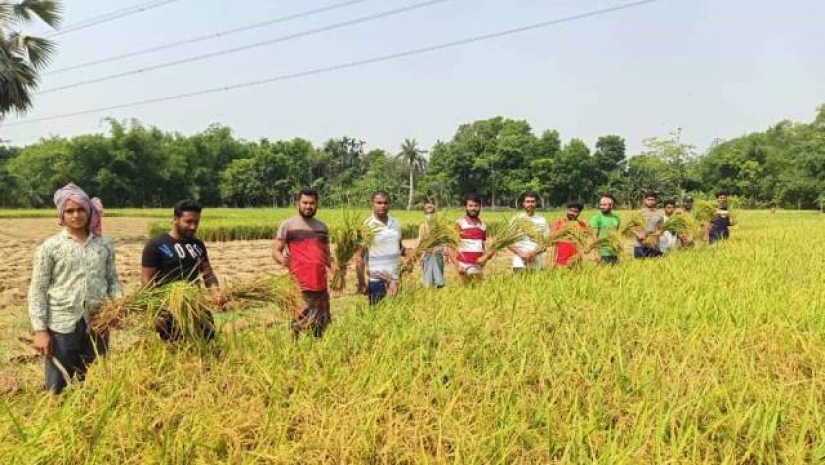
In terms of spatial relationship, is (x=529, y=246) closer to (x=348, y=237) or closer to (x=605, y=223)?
(x=605, y=223)

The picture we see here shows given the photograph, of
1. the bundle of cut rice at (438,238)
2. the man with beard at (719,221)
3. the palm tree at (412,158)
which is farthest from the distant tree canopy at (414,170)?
the bundle of cut rice at (438,238)

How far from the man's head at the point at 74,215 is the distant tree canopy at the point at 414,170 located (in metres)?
45.6

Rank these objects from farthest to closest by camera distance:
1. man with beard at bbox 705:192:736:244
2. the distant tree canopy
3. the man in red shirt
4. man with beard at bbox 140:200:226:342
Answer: the distant tree canopy
man with beard at bbox 705:192:736:244
the man in red shirt
man with beard at bbox 140:200:226:342

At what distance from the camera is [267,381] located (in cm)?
251

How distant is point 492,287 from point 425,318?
4.75 feet

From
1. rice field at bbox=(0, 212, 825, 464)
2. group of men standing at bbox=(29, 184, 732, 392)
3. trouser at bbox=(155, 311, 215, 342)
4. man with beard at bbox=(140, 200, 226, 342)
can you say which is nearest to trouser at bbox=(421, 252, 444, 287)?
group of men standing at bbox=(29, 184, 732, 392)

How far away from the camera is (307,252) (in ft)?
13.4

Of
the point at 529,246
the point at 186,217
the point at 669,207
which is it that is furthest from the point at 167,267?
the point at 669,207

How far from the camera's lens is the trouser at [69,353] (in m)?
2.92

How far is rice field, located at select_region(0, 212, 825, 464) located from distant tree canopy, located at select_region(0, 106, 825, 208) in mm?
45503

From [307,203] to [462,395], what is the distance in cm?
217

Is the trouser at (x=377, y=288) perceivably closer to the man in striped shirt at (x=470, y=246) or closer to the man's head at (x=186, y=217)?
the man in striped shirt at (x=470, y=246)

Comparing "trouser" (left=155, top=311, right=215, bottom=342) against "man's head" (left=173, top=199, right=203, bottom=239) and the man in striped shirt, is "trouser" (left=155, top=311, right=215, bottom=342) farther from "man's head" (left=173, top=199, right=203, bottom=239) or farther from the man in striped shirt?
the man in striped shirt

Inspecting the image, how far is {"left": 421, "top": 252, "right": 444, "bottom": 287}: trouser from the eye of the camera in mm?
5629
